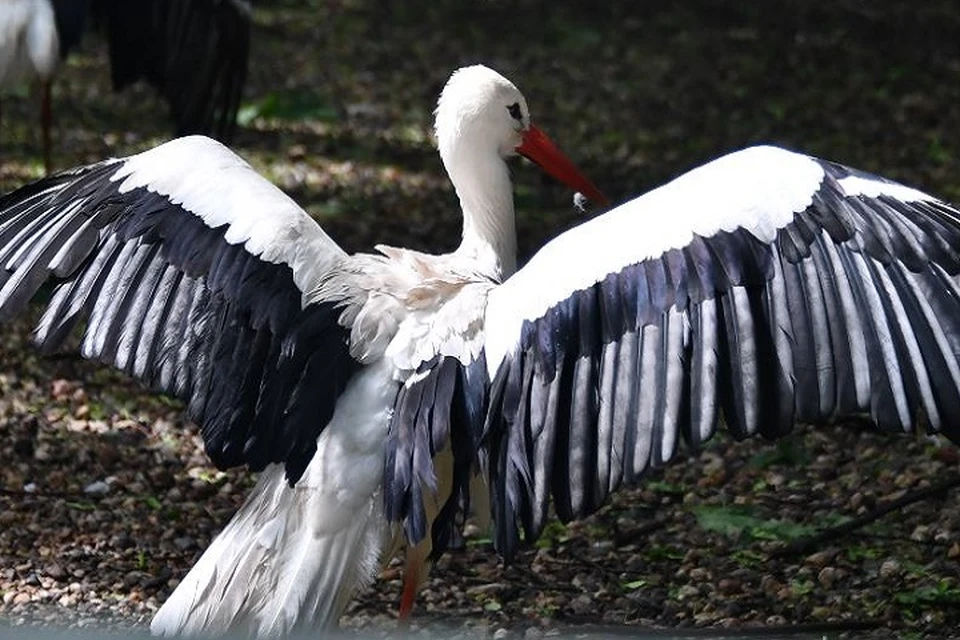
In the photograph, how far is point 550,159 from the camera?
5.75m

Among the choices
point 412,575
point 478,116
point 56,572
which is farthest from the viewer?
point 56,572

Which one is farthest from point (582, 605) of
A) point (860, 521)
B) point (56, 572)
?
point (56, 572)

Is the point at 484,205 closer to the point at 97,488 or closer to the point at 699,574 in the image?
the point at 699,574

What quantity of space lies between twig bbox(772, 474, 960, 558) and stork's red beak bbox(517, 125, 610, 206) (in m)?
1.20

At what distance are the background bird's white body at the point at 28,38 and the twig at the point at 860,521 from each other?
14.2 feet

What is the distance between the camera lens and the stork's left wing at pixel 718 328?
3979 millimetres

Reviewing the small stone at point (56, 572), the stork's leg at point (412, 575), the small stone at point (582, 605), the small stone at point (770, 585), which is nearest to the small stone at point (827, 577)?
the small stone at point (770, 585)

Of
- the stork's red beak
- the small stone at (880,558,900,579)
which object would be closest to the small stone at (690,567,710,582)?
the small stone at (880,558,900,579)

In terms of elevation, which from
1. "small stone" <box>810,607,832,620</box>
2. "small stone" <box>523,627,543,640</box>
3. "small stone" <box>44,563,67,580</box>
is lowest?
"small stone" <box>44,563,67,580</box>

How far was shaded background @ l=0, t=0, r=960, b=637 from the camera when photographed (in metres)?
5.44

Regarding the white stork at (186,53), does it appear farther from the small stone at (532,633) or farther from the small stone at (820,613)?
the small stone at (820,613)

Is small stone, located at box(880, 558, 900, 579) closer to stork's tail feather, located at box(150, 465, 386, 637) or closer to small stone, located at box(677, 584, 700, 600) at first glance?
small stone, located at box(677, 584, 700, 600)

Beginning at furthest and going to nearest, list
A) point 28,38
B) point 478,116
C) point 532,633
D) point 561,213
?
1. point 561,213
2. point 28,38
3. point 478,116
4. point 532,633

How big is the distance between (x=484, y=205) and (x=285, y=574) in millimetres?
1279
